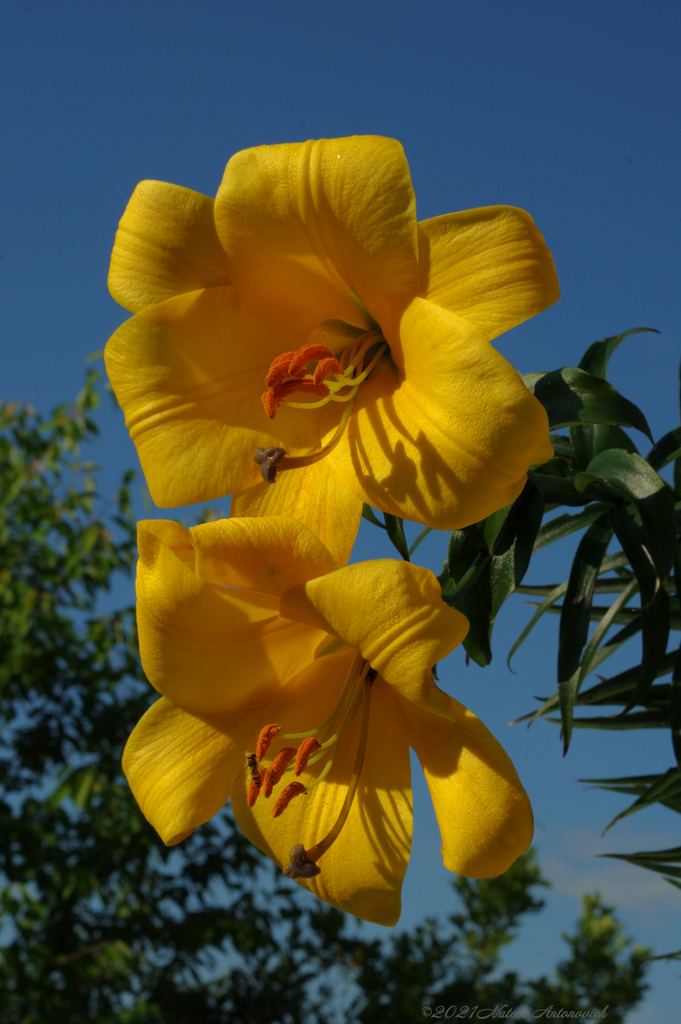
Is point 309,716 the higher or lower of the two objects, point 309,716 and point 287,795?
the higher

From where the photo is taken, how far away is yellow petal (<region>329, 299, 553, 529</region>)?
0.81 m

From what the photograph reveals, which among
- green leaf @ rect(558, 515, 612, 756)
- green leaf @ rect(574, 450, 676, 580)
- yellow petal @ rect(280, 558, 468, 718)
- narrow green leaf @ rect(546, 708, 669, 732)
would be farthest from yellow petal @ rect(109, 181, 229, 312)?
narrow green leaf @ rect(546, 708, 669, 732)

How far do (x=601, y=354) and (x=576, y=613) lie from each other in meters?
0.43

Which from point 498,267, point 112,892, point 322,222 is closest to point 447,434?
point 498,267

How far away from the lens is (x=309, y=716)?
105cm

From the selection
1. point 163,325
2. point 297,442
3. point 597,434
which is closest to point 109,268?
point 163,325

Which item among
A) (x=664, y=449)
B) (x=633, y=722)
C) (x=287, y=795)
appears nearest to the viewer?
(x=287, y=795)

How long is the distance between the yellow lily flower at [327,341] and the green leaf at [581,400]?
0.85ft

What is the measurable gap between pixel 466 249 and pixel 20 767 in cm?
399

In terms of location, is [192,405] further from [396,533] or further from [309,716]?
[309,716]

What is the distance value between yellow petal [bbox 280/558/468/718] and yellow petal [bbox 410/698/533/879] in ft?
0.19

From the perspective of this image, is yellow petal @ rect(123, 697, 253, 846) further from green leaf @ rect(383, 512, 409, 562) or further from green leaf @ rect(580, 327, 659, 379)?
green leaf @ rect(580, 327, 659, 379)

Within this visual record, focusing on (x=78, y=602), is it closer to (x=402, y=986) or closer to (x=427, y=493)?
(x=402, y=986)

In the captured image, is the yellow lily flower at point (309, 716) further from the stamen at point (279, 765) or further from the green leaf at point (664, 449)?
the green leaf at point (664, 449)
